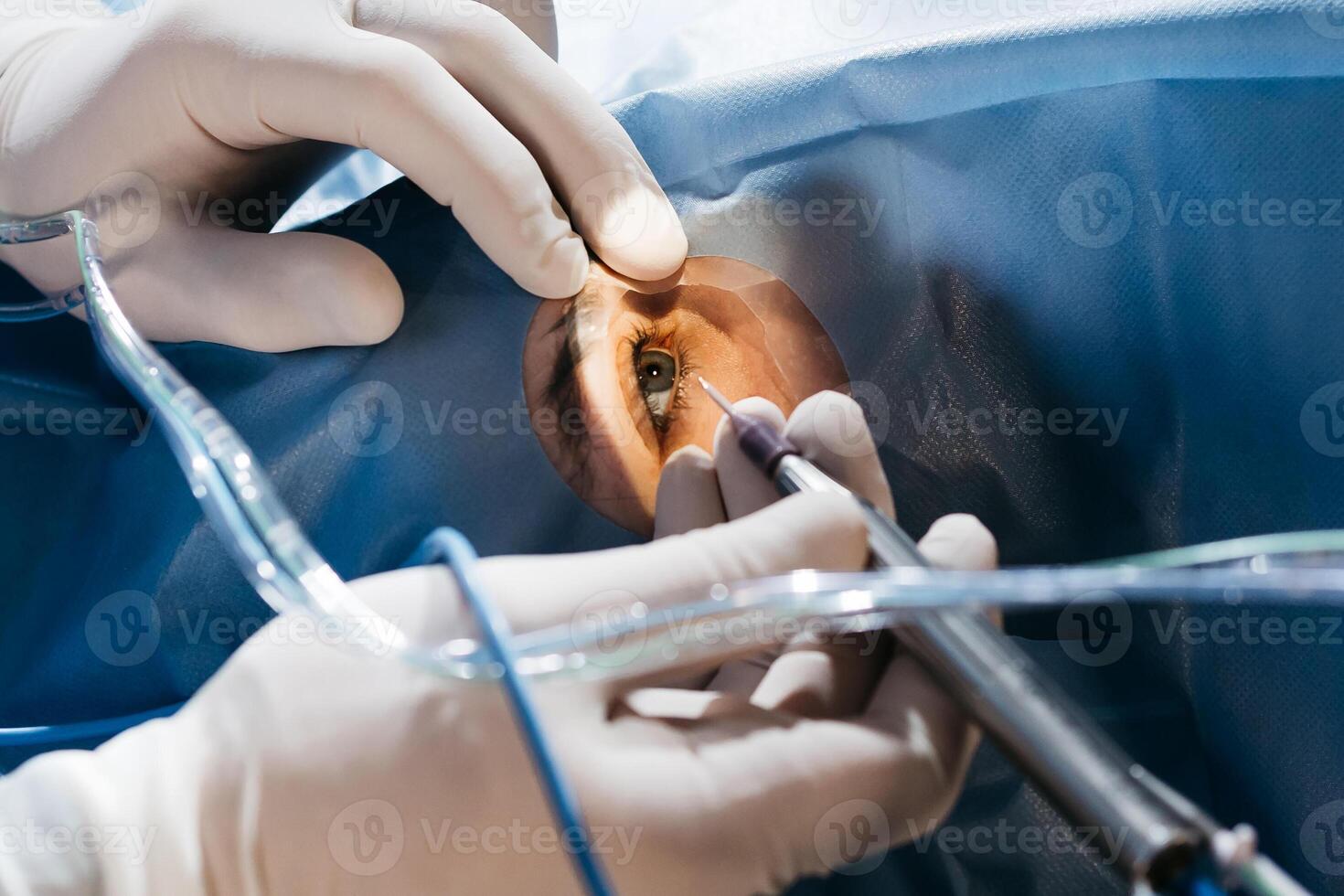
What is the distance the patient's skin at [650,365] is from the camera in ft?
3.02

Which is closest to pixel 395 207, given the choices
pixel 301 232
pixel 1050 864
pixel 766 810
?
pixel 301 232

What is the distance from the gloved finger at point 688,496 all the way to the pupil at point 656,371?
0.11m

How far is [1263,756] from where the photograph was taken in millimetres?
834

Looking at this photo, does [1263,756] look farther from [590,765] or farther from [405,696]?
[405,696]

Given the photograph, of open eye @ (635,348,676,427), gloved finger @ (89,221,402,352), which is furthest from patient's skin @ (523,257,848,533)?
gloved finger @ (89,221,402,352)

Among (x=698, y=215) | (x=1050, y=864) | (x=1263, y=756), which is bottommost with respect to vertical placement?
(x=1050, y=864)

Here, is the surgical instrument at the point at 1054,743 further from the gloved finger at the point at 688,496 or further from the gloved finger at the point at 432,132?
the gloved finger at the point at 432,132

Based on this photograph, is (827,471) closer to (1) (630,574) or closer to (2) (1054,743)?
(1) (630,574)

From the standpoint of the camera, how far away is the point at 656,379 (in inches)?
37.8

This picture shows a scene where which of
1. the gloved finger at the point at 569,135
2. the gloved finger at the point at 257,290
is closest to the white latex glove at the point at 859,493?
the gloved finger at the point at 569,135

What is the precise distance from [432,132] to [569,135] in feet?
0.44

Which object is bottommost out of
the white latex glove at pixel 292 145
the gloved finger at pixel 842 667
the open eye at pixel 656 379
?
the gloved finger at pixel 842 667

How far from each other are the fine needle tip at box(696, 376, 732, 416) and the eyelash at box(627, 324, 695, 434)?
0.03m

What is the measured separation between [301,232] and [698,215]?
38cm
